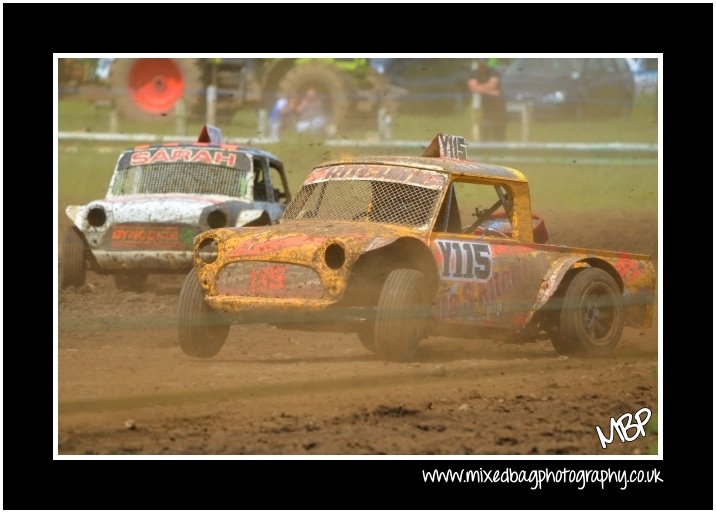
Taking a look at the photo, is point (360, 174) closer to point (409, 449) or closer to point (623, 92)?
point (409, 449)

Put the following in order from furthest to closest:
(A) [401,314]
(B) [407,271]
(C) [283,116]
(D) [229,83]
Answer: (D) [229,83] < (C) [283,116] < (B) [407,271] < (A) [401,314]

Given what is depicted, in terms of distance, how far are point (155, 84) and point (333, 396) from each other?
17.1 meters

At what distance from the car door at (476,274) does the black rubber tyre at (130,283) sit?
5.19 metres

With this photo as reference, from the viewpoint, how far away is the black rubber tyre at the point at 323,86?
2358cm

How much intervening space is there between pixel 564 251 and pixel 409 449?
3.45m

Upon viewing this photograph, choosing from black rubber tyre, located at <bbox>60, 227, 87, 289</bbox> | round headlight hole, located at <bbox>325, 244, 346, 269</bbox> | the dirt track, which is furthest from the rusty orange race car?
black rubber tyre, located at <bbox>60, 227, 87, 289</bbox>

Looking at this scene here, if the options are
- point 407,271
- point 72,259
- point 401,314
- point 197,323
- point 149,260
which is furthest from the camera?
point 72,259

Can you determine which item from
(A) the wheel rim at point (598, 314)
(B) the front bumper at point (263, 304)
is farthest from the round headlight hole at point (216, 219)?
(A) the wheel rim at point (598, 314)

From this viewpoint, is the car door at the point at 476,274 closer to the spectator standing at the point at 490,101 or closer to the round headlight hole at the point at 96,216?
the round headlight hole at the point at 96,216

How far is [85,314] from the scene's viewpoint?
12156 millimetres

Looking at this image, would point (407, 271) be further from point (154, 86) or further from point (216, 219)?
point (154, 86)

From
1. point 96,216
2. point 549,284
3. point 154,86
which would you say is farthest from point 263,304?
point 154,86

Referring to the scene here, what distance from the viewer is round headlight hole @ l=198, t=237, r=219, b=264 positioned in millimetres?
8633

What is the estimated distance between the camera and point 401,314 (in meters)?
8.29
